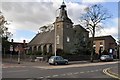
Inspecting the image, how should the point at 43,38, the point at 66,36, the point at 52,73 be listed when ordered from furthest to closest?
the point at 43,38
the point at 66,36
the point at 52,73

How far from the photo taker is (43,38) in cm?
9175

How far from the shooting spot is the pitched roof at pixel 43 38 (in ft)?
283

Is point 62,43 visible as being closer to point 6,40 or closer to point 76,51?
point 76,51

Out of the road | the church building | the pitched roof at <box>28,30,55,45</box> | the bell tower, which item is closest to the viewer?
the road

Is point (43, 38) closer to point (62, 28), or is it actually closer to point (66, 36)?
point (66, 36)

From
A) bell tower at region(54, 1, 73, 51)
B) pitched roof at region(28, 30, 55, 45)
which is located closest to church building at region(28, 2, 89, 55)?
bell tower at region(54, 1, 73, 51)

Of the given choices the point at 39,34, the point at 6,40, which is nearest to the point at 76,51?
the point at 6,40

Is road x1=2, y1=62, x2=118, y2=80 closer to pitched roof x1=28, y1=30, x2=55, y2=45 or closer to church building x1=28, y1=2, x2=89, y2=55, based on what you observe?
church building x1=28, y1=2, x2=89, y2=55

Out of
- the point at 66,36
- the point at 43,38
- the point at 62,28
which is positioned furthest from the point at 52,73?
the point at 43,38

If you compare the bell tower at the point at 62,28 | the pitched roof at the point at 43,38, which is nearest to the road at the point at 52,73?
the bell tower at the point at 62,28

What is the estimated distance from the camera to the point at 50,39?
86.1m

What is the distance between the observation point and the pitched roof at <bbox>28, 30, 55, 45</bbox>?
86.3 metres

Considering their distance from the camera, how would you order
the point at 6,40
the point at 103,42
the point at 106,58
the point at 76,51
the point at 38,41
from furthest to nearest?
the point at 103,42, the point at 38,41, the point at 76,51, the point at 6,40, the point at 106,58

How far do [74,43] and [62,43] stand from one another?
13.1ft
